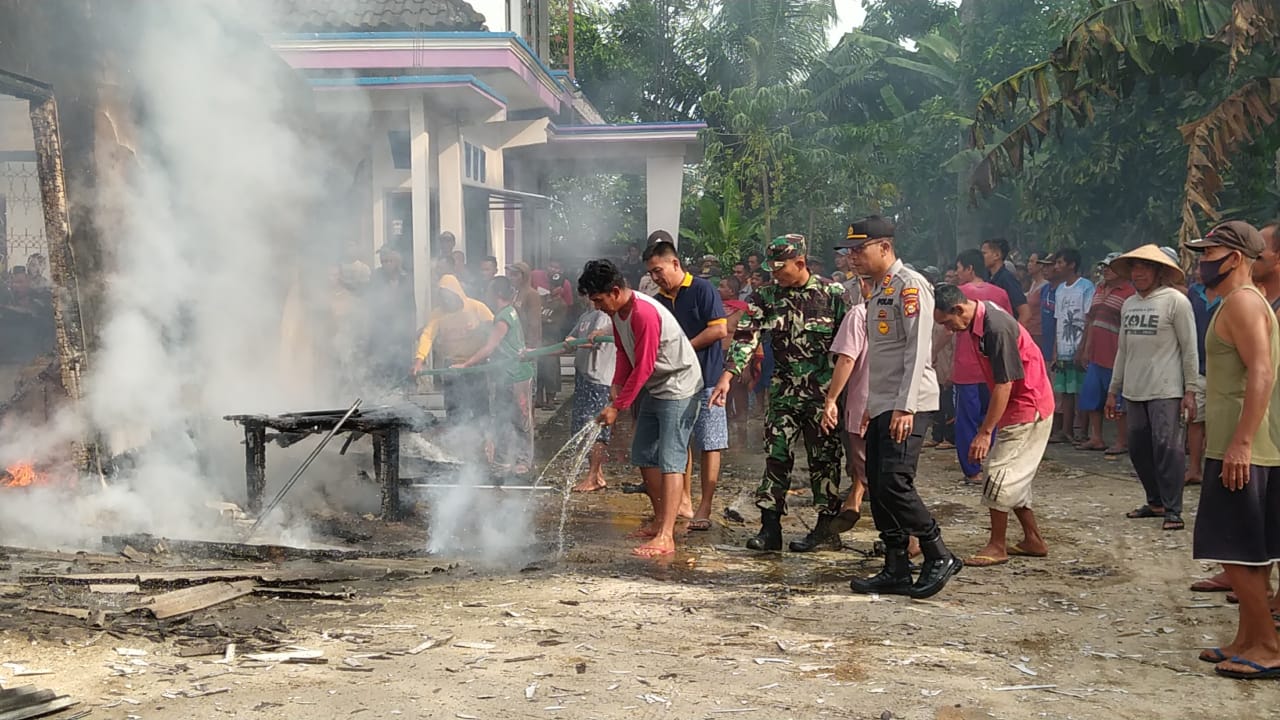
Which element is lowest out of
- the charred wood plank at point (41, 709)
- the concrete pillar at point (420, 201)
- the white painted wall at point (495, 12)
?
the charred wood plank at point (41, 709)

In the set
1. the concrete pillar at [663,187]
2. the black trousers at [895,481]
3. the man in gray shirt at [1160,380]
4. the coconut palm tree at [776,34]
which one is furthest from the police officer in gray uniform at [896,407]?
the coconut palm tree at [776,34]

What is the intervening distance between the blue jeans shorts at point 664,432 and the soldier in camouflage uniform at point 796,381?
0.24 meters

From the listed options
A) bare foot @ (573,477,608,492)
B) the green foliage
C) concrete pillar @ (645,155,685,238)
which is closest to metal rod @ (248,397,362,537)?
bare foot @ (573,477,608,492)

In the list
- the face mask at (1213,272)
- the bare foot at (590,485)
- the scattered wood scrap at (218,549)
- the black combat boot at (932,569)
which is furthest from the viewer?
the bare foot at (590,485)

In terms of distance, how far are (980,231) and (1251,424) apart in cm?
1999

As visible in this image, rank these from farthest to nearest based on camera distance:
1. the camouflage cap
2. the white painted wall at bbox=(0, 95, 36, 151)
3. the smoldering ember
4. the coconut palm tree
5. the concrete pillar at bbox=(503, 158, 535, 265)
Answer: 1. the coconut palm tree
2. the concrete pillar at bbox=(503, 158, 535, 265)
3. the white painted wall at bbox=(0, 95, 36, 151)
4. the camouflage cap
5. the smoldering ember

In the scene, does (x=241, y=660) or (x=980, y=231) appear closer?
(x=241, y=660)

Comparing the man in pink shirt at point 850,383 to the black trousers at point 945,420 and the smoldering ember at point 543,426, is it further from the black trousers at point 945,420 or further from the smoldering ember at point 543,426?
the black trousers at point 945,420

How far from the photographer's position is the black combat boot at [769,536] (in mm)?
6988

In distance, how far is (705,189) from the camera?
31422 mm

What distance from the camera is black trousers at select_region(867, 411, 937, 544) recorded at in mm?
5781

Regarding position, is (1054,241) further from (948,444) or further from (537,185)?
(537,185)

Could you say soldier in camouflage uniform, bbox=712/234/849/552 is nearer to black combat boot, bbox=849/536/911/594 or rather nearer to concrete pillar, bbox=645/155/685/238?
black combat boot, bbox=849/536/911/594

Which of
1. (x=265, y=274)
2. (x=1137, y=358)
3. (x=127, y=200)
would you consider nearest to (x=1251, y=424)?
(x=1137, y=358)
